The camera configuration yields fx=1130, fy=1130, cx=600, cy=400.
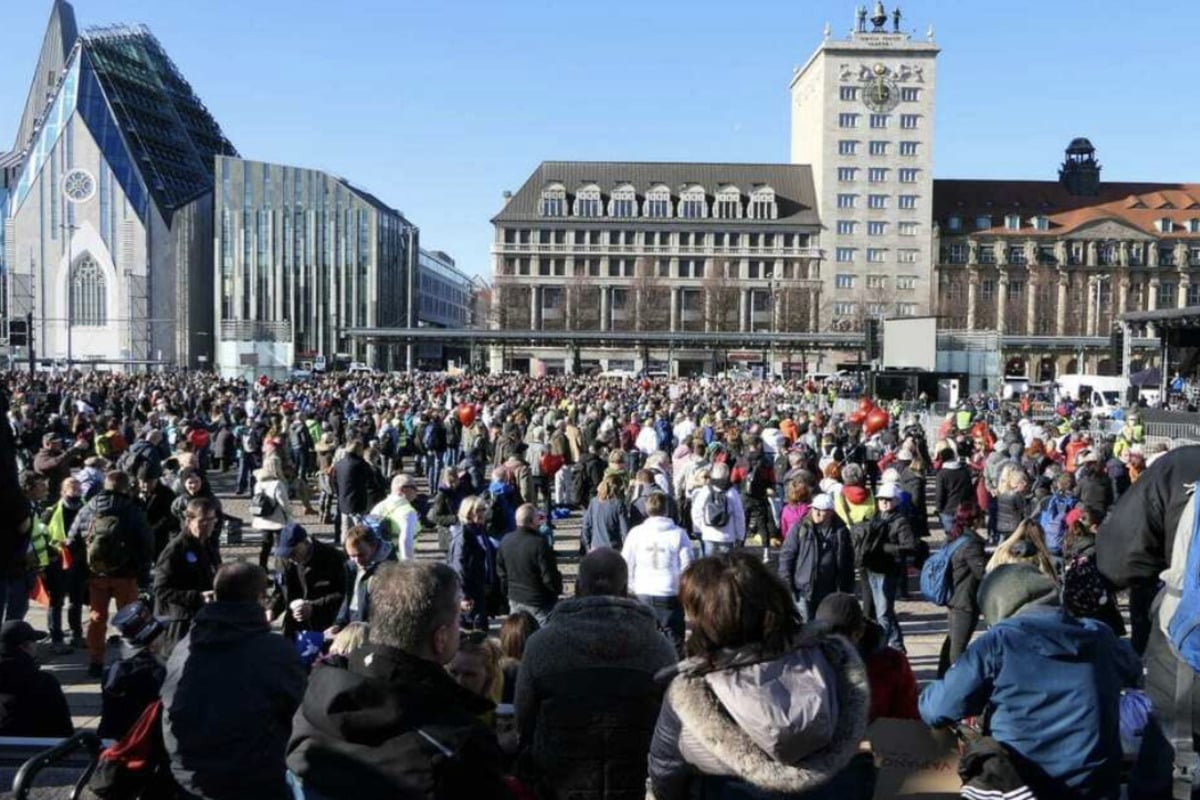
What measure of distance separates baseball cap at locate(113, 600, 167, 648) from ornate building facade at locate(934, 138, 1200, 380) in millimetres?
100354

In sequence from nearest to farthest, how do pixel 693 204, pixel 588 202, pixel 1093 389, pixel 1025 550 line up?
pixel 1025 550 < pixel 1093 389 < pixel 588 202 < pixel 693 204

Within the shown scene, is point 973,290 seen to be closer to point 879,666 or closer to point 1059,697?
point 879,666

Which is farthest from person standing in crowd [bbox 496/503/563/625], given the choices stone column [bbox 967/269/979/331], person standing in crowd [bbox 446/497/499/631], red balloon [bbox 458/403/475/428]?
stone column [bbox 967/269/979/331]

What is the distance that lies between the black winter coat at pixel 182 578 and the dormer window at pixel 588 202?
96516mm

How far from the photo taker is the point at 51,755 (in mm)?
4070

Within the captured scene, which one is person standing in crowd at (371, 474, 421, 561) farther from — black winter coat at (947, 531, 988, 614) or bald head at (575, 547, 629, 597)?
bald head at (575, 547, 629, 597)

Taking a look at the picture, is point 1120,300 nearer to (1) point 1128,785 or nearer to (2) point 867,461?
(2) point 867,461

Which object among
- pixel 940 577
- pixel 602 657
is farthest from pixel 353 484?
pixel 602 657

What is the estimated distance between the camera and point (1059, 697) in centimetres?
352

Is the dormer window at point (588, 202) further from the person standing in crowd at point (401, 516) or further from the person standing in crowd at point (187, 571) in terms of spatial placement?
the person standing in crowd at point (187, 571)

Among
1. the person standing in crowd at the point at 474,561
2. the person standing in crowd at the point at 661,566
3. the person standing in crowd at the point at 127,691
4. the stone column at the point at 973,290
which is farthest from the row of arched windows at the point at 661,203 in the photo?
the person standing in crowd at the point at 127,691

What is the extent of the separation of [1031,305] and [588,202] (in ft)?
134

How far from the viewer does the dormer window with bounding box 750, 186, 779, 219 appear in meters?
103

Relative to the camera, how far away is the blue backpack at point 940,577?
7516 millimetres
